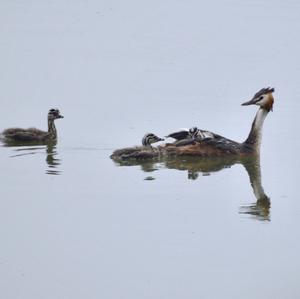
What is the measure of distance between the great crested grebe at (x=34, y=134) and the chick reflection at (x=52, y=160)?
0.21m

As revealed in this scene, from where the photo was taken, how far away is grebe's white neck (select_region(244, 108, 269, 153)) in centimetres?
1578

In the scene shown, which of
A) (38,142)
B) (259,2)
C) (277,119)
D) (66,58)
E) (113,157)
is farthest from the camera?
(259,2)

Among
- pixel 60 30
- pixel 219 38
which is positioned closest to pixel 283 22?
pixel 219 38

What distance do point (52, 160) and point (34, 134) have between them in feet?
3.55

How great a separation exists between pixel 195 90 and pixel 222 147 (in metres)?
3.42

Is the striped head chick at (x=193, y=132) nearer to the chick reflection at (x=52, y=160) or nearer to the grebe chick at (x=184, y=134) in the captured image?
the grebe chick at (x=184, y=134)

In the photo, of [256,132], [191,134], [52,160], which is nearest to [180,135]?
[191,134]

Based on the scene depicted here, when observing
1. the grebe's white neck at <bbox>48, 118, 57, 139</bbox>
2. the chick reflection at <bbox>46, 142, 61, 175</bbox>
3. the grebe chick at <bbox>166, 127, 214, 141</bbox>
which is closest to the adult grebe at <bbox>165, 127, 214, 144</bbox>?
the grebe chick at <bbox>166, 127, 214, 141</bbox>

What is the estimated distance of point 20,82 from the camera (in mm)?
19016

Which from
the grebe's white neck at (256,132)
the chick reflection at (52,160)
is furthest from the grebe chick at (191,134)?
the chick reflection at (52,160)

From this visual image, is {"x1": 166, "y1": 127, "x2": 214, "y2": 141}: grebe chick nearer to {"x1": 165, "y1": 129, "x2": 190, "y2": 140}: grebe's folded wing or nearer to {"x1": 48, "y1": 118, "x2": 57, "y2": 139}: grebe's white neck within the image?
{"x1": 165, "y1": 129, "x2": 190, "y2": 140}: grebe's folded wing

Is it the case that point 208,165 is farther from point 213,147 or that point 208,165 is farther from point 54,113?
point 54,113

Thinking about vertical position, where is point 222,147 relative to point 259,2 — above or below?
below

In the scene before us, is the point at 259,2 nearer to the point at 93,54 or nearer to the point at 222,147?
the point at 93,54
